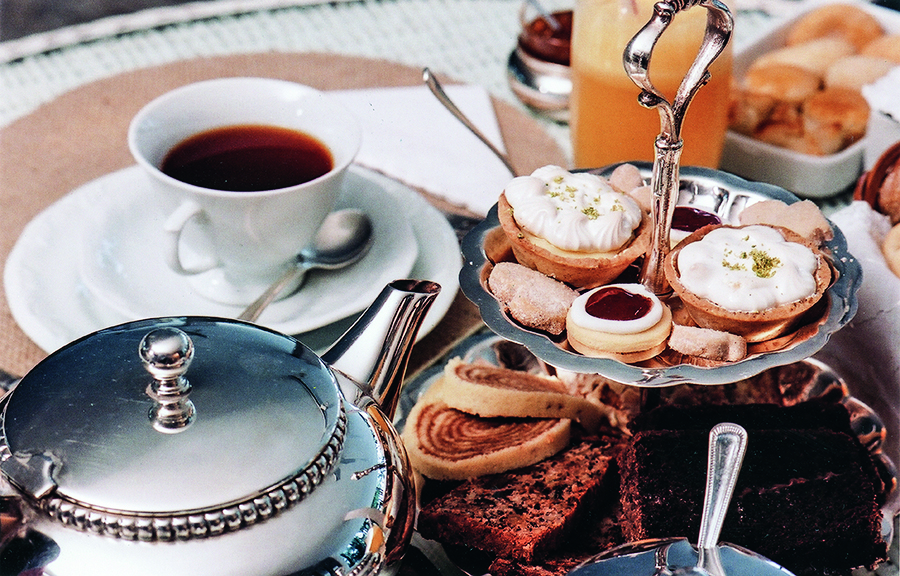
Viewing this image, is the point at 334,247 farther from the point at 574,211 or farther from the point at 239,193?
the point at 574,211

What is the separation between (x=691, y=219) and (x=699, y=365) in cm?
19

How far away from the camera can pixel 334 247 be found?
34.5 inches

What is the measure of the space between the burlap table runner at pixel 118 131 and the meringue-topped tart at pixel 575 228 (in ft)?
0.56

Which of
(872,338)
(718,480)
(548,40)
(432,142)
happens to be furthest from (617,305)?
(548,40)

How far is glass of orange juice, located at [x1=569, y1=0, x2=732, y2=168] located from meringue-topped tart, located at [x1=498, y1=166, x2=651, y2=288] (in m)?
0.29

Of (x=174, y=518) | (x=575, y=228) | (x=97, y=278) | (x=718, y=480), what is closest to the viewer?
(x=174, y=518)

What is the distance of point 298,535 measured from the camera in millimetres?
481

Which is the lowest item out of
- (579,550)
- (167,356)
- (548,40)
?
(579,550)

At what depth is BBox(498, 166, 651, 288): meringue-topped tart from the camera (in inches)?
26.7

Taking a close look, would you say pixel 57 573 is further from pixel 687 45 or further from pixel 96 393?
pixel 687 45

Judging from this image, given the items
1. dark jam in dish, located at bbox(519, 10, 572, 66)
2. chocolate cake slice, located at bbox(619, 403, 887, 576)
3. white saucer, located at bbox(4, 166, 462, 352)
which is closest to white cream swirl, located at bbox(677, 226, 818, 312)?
chocolate cake slice, located at bbox(619, 403, 887, 576)

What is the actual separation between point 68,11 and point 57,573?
2466 millimetres

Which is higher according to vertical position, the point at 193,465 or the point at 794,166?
the point at 193,465

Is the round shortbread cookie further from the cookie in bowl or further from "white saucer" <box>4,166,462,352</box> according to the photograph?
"white saucer" <box>4,166,462,352</box>
